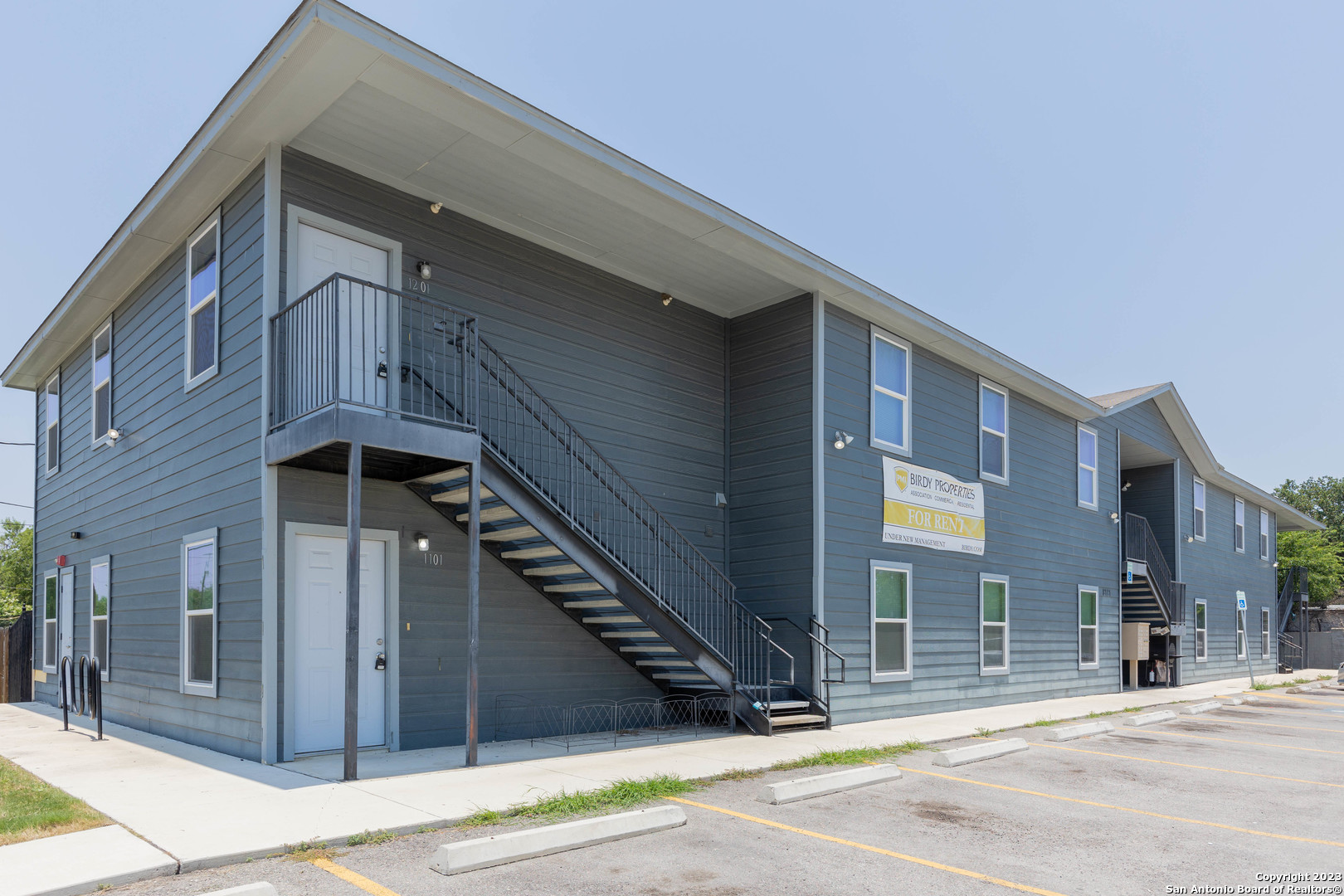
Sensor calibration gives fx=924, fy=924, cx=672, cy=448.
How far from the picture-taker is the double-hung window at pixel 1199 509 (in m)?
24.2

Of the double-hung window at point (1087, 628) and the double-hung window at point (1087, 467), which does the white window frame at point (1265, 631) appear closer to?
the double-hung window at point (1087, 628)

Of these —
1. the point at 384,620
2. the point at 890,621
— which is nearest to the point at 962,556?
the point at 890,621

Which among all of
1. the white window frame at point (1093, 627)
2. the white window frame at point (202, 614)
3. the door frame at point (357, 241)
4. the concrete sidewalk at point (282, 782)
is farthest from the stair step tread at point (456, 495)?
the white window frame at point (1093, 627)

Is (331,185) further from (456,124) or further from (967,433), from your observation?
(967,433)

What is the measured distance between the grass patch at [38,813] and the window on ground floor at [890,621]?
30.4ft

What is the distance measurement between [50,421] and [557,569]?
37.8 ft

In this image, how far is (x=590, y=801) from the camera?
22.4ft

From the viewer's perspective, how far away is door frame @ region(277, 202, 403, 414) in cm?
887

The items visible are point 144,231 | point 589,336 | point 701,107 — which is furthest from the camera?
point 701,107

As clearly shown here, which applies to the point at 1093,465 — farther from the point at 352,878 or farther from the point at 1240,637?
the point at 352,878

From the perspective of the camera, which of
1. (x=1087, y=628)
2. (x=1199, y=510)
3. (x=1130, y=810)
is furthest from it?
(x=1199, y=510)

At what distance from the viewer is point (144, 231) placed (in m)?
10.7

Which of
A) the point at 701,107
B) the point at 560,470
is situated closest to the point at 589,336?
the point at 560,470

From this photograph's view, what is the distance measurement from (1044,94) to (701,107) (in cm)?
1456
